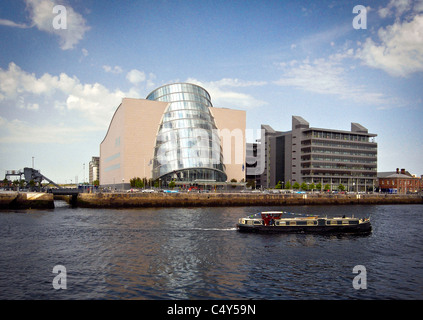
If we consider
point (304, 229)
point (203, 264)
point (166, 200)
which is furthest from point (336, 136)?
point (203, 264)

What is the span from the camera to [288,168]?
15962cm

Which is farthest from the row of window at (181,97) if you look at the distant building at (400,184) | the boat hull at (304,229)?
the distant building at (400,184)

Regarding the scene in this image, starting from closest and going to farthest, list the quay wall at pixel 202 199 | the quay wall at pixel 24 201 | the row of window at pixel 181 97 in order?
the quay wall at pixel 24 201, the quay wall at pixel 202 199, the row of window at pixel 181 97

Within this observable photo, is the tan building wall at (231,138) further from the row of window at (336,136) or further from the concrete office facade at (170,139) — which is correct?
the row of window at (336,136)

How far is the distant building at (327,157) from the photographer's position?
489ft

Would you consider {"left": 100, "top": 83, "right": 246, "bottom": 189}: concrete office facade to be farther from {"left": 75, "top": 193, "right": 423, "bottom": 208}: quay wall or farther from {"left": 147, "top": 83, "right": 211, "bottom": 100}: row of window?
{"left": 75, "top": 193, "right": 423, "bottom": 208}: quay wall

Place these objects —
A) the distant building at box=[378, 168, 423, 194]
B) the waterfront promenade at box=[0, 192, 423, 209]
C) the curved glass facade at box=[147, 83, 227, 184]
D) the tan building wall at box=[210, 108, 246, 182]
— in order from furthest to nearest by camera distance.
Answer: the distant building at box=[378, 168, 423, 194]
the tan building wall at box=[210, 108, 246, 182]
the curved glass facade at box=[147, 83, 227, 184]
the waterfront promenade at box=[0, 192, 423, 209]

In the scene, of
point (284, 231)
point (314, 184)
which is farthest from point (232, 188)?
point (284, 231)

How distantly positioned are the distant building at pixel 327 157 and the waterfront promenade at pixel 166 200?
4395cm

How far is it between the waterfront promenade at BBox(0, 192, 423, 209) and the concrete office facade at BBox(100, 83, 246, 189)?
2797 centimetres

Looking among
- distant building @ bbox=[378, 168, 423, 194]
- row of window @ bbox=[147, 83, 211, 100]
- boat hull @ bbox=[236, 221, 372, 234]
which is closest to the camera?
boat hull @ bbox=[236, 221, 372, 234]

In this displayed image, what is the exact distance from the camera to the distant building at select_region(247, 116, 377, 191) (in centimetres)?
14900

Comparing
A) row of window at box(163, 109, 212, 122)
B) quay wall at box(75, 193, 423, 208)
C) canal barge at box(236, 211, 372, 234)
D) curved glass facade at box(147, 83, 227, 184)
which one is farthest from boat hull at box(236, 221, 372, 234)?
row of window at box(163, 109, 212, 122)
